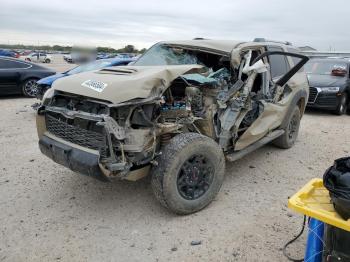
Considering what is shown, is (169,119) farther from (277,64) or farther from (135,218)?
(277,64)

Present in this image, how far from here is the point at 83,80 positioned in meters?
3.80

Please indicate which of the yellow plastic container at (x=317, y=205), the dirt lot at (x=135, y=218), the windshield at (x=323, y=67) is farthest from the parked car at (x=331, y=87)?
the yellow plastic container at (x=317, y=205)

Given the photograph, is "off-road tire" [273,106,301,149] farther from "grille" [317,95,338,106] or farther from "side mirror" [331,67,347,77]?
"side mirror" [331,67,347,77]

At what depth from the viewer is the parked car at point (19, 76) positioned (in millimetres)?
10891

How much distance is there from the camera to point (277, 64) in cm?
566

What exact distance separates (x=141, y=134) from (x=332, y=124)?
6871 mm

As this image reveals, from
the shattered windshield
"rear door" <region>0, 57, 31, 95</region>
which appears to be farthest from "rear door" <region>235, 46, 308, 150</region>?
"rear door" <region>0, 57, 31, 95</region>

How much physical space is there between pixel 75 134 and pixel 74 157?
311mm

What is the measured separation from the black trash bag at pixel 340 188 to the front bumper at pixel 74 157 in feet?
6.58

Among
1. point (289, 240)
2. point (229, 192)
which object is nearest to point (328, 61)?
point (229, 192)

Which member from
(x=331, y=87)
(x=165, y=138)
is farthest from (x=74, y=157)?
(x=331, y=87)

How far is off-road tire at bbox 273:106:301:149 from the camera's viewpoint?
5980 millimetres

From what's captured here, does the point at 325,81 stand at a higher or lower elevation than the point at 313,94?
higher

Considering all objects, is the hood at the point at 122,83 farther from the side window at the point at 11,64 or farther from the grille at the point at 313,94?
the side window at the point at 11,64
